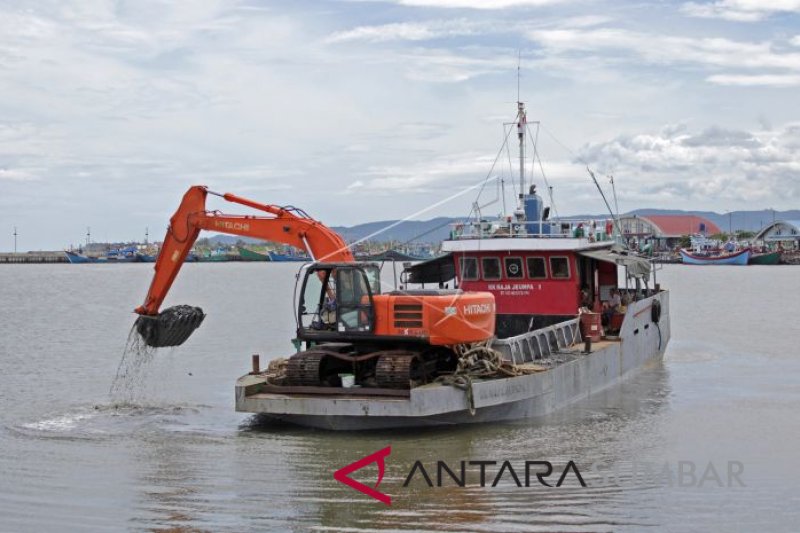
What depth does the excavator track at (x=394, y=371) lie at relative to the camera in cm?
1722

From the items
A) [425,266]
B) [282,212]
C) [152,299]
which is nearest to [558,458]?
[282,212]

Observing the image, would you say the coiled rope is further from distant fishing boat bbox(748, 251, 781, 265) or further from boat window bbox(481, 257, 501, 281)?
distant fishing boat bbox(748, 251, 781, 265)

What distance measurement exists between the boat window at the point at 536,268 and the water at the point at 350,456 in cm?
333

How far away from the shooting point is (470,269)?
25578 mm

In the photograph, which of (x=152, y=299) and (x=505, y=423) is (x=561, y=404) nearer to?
(x=505, y=423)

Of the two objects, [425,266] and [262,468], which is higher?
[425,266]

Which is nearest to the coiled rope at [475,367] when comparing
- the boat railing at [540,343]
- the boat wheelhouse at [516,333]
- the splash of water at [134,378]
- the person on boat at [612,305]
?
the boat wheelhouse at [516,333]

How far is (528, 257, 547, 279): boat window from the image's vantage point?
2495 cm

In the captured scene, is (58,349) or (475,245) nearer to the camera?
(475,245)

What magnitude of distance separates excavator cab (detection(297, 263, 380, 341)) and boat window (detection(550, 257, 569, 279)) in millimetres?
7491

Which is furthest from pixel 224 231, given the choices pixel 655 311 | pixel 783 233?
pixel 783 233

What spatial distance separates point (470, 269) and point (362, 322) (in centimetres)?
796

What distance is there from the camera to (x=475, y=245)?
24.9m

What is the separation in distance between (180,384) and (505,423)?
1024 centimetres
